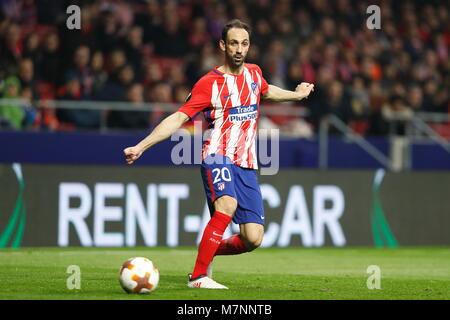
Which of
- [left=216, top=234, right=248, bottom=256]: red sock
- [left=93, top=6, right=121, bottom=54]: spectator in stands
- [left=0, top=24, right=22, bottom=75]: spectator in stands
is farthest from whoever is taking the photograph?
[left=93, top=6, right=121, bottom=54]: spectator in stands

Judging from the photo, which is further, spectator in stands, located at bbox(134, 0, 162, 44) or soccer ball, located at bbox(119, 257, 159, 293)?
spectator in stands, located at bbox(134, 0, 162, 44)

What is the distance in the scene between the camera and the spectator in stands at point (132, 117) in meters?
14.8

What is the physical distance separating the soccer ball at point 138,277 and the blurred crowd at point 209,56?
6808 mm

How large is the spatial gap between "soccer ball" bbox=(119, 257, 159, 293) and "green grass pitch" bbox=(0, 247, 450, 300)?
8 cm

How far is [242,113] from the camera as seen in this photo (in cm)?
827

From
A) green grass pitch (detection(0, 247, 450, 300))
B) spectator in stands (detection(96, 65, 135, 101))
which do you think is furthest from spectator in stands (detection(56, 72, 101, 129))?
green grass pitch (detection(0, 247, 450, 300))

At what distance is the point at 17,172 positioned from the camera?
12.8 meters

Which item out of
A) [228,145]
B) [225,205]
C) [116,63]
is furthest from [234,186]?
[116,63]

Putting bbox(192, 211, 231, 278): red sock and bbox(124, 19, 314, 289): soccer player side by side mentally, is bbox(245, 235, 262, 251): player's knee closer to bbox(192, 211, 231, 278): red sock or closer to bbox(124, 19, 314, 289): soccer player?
bbox(124, 19, 314, 289): soccer player

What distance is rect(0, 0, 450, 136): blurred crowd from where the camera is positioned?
14602mm

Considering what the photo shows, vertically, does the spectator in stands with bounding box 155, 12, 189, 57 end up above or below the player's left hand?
above

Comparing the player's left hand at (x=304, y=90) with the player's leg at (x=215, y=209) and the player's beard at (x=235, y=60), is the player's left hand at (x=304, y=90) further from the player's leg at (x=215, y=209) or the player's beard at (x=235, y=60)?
the player's leg at (x=215, y=209)

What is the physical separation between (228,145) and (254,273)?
2086 millimetres

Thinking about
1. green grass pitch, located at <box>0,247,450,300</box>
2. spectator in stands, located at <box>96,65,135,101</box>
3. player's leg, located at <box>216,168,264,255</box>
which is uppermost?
spectator in stands, located at <box>96,65,135,101</box>
